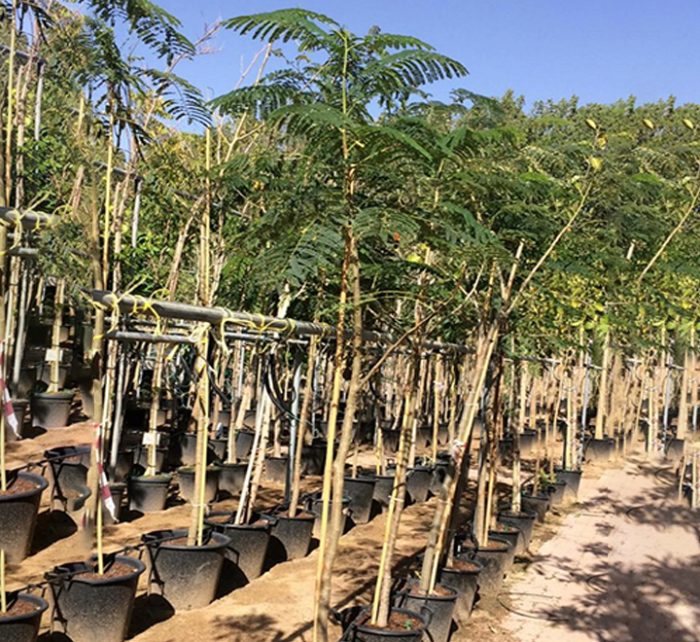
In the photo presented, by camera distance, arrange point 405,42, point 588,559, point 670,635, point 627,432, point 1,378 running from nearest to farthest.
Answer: point 405,42
point 1,378
point 670,635
point 588,559
point 627,432

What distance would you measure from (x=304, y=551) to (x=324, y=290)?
282cm

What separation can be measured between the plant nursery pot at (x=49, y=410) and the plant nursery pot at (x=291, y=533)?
399cm

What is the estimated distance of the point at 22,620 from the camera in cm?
374

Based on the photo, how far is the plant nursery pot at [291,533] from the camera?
6379mm

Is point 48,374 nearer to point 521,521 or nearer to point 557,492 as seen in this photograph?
point 521,521

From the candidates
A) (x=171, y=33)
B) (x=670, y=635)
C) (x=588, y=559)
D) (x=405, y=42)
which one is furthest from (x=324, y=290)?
Result: (x=588, y=559)

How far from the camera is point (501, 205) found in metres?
4.72

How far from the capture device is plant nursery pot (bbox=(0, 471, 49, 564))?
17.0ft

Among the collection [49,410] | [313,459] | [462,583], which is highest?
[49,410]

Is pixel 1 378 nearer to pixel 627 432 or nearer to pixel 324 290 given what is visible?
pixel 324 290

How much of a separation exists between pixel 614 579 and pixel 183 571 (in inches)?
155

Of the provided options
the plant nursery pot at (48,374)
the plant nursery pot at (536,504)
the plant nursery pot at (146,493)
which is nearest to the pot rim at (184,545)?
the plant nursery pot at (146,493)

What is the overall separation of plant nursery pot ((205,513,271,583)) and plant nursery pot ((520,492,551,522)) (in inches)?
144

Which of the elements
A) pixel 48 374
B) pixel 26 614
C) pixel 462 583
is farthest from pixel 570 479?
pixel 26 614
